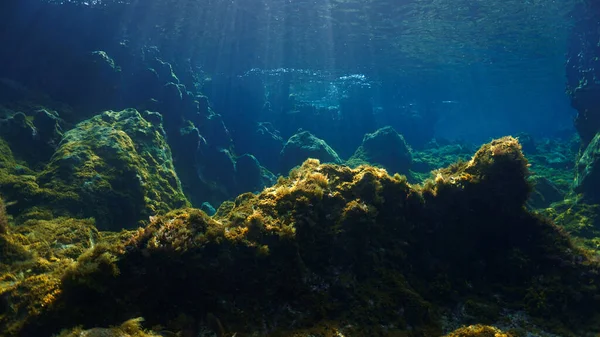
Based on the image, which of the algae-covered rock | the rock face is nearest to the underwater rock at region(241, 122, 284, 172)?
the rock face

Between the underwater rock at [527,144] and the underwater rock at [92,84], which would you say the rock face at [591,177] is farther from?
the underwater rock at [92,84]

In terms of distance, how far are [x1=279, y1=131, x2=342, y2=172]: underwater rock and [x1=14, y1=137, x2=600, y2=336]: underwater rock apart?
14307mm

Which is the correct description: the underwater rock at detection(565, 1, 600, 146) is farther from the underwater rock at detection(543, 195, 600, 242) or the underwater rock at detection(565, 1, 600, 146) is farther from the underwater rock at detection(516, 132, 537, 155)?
the underwater rock at detection(516, 132, 537, 155)

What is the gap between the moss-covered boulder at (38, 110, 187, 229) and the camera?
8.45m

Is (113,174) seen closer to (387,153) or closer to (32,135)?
(32,135)

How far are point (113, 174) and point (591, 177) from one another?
19.0m

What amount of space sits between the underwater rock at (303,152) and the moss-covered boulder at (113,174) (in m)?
9.90

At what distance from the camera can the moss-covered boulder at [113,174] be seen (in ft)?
27.7

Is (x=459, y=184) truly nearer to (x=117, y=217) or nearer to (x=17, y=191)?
(x=117, y=217)

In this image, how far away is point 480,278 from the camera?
5391 millimetres

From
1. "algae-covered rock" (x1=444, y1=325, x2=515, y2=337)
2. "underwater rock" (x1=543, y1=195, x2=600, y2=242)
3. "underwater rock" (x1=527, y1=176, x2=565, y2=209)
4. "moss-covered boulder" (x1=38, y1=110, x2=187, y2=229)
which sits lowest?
"algae-covered rock" (x1=444, y1=325, x2=515, y2=337)

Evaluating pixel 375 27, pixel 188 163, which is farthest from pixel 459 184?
pixel 375 27

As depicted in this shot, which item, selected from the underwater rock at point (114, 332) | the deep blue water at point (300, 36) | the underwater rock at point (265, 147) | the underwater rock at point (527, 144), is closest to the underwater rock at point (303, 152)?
the underwater rock at point (265, 147)

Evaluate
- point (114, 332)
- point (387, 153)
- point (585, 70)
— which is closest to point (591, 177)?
point (387, 153)
